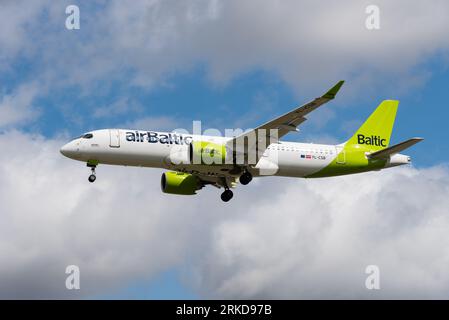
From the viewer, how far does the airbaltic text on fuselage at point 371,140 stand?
59.2 m

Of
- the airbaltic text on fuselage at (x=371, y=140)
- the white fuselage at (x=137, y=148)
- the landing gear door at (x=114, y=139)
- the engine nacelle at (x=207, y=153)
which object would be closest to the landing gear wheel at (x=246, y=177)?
the white fuselage at (x=137, y=148)

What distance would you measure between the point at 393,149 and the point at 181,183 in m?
15.0

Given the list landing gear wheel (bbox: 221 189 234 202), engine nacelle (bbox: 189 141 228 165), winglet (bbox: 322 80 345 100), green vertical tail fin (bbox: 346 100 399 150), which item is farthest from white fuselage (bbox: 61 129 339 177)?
winglet (bbox: 322 80 345 100)

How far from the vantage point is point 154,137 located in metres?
51.4

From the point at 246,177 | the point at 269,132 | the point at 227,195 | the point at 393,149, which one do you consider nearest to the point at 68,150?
the point at 246,177

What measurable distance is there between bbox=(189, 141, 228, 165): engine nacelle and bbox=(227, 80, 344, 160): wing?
0.90 meters

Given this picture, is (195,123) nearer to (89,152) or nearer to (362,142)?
(89,152)

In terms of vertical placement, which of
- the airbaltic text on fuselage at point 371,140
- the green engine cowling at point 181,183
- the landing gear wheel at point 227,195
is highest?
the airbaltic text on fuselage at point 371,140

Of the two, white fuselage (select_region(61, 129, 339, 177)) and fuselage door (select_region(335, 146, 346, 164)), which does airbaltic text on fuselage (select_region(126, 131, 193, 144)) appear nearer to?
white fuselage (select_region(61, 129, 339, 177))

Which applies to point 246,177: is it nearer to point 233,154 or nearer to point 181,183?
point 233,154

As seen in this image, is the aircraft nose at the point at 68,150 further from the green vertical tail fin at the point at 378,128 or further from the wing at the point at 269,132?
the green vertical tail fin at the point at 378,128

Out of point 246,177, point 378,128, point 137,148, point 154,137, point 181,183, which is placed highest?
point 378,128

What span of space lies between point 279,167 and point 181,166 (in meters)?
6.92
